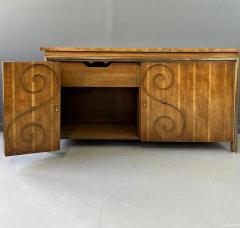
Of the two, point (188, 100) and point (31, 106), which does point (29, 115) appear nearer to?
point (31, 106)

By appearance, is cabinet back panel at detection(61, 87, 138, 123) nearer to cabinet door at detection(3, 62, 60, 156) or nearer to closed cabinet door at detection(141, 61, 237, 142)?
closed cabinet door at detection(141, 61, 237, 142)

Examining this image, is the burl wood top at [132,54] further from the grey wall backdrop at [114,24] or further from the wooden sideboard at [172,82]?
the grey wall backdrop at [114,24]

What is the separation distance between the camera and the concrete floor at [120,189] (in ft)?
1.98

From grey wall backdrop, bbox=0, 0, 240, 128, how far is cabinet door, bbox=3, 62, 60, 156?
68 centimetres

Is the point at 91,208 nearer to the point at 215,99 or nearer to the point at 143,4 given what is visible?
the point at 215,99

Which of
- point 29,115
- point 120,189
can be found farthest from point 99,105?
point 120,189

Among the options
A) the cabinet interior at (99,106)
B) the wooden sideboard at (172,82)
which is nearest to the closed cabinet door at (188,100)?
the wooden sideboard at (172,82)

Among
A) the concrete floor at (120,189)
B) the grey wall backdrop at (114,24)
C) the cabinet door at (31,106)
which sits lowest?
the concrete floor at (120,189)

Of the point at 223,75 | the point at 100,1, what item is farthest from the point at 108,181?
the point at 100,1

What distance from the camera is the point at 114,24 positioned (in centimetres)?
165

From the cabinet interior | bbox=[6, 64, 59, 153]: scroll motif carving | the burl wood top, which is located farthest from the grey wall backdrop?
bbox=[6, 64, 59, 153]: scroll motif carving

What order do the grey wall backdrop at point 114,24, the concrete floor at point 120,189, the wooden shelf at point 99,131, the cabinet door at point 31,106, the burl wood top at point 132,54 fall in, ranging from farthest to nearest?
1. the grey wall backdrop at point 114,24
2. the wooden shelf at point 99,131
3. the burl wood top at point 132,54
4. the cabinet door at point 31,106
5. the concrete floor at point 120,189

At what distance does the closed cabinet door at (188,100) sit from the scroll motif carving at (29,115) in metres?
0.48

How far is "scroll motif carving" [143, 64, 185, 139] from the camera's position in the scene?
1198mm
